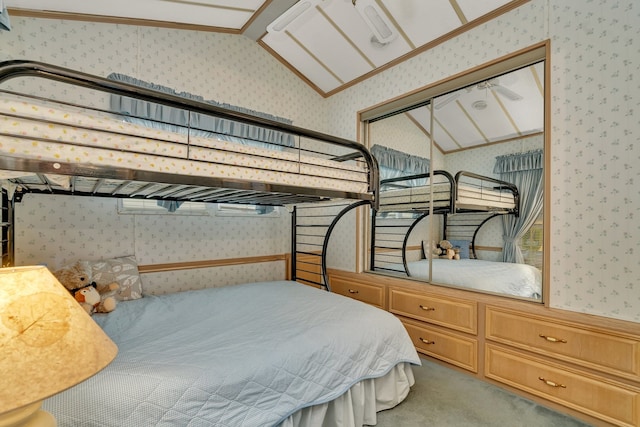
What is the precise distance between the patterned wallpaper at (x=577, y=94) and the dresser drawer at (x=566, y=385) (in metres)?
0.41

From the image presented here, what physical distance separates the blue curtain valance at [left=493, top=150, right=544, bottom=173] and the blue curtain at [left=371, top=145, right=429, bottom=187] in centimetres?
60

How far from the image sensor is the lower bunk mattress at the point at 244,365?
1.06m

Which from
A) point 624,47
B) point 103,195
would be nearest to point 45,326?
point 103,195

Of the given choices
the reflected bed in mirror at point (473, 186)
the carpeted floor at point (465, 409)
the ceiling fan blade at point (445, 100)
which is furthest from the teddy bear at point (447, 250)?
the ceiling fan blade at point (445, 100)

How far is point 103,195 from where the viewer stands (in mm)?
2160

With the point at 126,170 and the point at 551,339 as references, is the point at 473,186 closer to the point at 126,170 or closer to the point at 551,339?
the point at 551,339

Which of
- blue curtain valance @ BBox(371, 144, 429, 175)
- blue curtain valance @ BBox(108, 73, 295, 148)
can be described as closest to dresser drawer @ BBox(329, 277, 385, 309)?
blue curtain valance @ BBox(371, 144, 429, 175)

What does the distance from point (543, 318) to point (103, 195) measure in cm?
316

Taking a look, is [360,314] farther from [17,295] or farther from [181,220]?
[181,220]

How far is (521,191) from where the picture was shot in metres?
2.19

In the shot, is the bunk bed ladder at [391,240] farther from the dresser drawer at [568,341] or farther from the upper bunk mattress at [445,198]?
the dresser drawer at [568,341]

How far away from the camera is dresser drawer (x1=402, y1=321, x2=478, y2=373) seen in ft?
7.51

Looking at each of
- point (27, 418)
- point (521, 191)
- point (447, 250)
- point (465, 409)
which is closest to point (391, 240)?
point (447, 250)

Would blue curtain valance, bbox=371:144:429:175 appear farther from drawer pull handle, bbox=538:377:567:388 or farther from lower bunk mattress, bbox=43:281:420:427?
drawer pull handle, bbox=538:377:567:388
